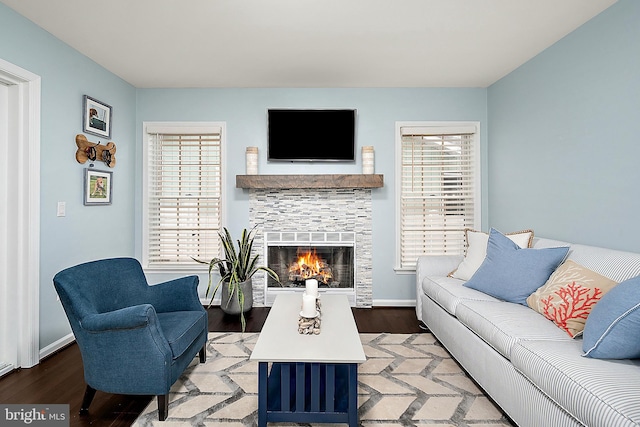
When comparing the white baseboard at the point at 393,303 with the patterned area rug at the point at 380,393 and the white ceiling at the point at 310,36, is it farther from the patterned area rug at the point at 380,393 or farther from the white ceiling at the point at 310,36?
the white ceiling at the point at 310,36

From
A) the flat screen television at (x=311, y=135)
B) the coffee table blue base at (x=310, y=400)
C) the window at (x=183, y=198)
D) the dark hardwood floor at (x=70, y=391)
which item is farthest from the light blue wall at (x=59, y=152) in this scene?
the coffee table blue base at (x=310, y=400)

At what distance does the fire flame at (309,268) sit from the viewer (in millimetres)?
4086

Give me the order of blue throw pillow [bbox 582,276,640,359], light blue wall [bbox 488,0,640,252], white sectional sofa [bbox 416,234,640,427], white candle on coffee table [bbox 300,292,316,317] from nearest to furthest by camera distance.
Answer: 1. white sectional sofa [bbox 416,234,640,427]
2. blue throw pillow [bbox 582,276,640,359]
3. white candle on coffee table [bbox 300,292,316,317]
4. light blue wall [bbox 488,0,640,252]

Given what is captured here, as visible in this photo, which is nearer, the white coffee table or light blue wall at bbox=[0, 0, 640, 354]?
the white coffee table

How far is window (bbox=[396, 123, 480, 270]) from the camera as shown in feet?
13.3

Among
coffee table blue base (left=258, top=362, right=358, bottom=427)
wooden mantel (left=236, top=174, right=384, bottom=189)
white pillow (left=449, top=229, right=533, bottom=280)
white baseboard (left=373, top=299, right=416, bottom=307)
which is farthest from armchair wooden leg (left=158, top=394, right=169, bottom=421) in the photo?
white baseboard (left=373, top=299, right=416, bottom=307)

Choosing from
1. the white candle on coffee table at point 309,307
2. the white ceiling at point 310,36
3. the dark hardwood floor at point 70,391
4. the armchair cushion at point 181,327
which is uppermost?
the white ceiling at point 310,36

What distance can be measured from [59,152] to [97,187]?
0.53 metres

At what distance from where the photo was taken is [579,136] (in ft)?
8.71

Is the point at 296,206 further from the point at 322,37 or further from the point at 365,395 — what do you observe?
the point at 365,395

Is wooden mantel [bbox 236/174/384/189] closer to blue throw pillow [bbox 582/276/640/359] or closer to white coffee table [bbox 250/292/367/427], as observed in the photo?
white coffee table [bbox 250/292/367/427]

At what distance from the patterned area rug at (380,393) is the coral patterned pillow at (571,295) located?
647 millimetres

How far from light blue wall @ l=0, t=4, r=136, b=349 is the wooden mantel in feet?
4.87

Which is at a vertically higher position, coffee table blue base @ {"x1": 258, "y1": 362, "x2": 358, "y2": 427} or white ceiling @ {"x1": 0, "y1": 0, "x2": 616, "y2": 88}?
white ceiling @ {"x1": 0, "y1": 0, "x2": 616, "y2": 88}
